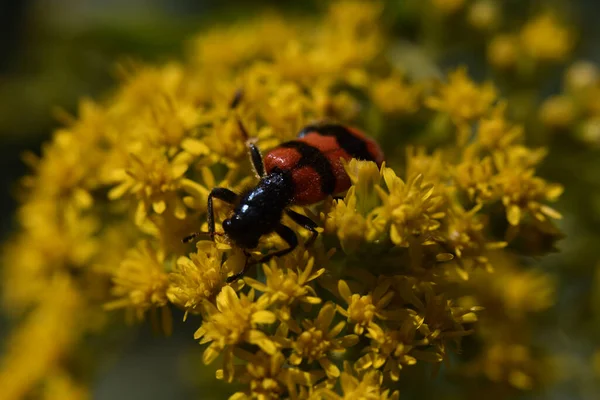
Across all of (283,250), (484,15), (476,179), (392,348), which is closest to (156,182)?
(283,250)

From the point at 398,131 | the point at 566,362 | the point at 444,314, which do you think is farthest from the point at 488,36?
the point at 444,314

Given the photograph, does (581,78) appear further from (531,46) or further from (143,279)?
(143,279)

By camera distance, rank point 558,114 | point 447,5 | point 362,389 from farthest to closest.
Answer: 1. point 447,5
2. point 558,114
3. point 362,389

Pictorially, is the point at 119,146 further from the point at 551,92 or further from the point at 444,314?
the point at 551,92

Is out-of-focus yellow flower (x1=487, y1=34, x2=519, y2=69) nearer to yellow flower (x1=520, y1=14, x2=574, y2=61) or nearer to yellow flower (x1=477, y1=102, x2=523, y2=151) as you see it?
yellow flower (x1=520, y1=14, x2=574, y2=61)

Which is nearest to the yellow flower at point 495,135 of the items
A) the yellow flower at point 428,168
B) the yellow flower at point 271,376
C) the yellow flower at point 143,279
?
the yellow flower at point 428,168

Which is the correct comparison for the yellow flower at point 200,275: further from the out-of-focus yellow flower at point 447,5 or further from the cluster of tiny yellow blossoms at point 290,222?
the out-of-focus yellow flower at point 447,5

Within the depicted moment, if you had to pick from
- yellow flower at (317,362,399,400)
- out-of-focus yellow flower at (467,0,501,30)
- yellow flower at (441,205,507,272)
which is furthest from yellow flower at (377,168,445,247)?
A: out-of-focus yellow flower at (467,0,501,30)

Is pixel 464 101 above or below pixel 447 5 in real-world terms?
below
